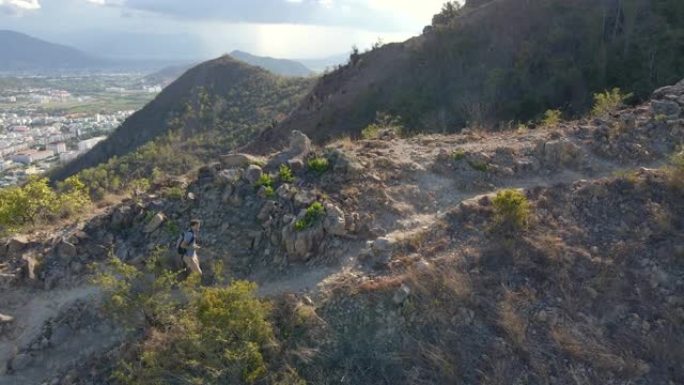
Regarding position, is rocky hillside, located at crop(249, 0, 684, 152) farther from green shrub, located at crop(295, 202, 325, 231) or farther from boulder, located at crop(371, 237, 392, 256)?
boulder, located at crop(371, 237, 392, 256)

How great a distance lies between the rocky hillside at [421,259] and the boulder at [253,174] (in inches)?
1.8

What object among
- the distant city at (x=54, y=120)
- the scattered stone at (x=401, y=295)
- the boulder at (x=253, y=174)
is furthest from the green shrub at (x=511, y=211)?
the distant city at (x=54, y=120)

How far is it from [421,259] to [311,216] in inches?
83.7

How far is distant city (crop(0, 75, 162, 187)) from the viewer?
76188mm

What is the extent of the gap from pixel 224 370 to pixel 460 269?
3727 millimetres

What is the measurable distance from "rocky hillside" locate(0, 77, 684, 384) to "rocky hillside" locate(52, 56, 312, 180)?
99.0 ft

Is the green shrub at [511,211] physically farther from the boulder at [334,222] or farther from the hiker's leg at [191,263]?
the hiker's leg at [191,263]

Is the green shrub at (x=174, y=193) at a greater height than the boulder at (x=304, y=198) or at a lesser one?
lesser

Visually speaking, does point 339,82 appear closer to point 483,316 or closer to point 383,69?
point 383,69

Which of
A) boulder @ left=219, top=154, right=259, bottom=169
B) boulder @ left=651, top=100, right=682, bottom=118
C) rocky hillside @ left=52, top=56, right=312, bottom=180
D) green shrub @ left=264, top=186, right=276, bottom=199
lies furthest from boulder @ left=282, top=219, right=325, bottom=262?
rocky hillside @ left=52, top=56, right=312, bottom=180

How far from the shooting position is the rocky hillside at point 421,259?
23.8ft

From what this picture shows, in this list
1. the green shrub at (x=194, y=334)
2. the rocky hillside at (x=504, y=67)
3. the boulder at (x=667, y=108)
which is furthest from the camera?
the rocky hillside at (x=504, y=67)

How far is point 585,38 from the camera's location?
2748 cm

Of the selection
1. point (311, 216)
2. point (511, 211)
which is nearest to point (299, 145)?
point (311, 216)
